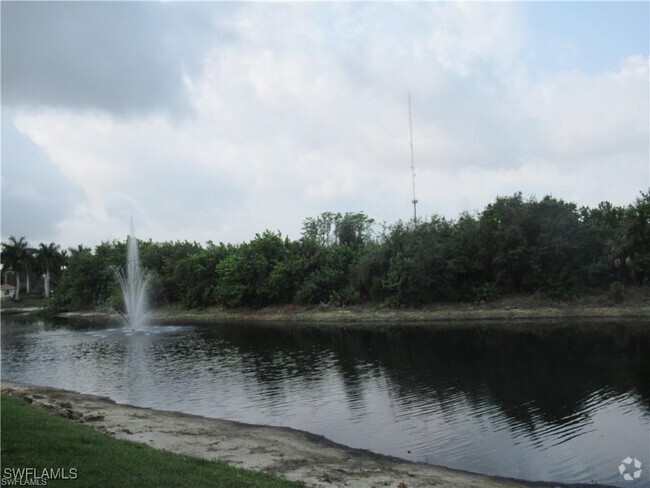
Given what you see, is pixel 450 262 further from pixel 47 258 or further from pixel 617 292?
pixel 47 258

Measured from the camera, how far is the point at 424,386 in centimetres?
2570

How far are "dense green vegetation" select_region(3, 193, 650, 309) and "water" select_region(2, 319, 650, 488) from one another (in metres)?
15.3

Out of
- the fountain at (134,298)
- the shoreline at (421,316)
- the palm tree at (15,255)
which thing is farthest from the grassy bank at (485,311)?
the palm tree at (15,255)

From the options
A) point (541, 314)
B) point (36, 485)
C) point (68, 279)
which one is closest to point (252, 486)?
point (36, 485)

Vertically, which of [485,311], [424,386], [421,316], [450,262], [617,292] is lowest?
[424,386]

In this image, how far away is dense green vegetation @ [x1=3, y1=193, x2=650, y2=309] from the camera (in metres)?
60.2

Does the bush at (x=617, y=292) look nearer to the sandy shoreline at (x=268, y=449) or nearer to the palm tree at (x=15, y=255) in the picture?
the sandy shoreline at (x=268, y=449)

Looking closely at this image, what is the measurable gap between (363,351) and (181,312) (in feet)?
174

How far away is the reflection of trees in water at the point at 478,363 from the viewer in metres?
22.7

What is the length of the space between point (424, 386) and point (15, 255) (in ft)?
445

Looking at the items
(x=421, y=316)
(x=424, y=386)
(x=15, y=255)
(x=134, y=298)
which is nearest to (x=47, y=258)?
(x=15, y=255)

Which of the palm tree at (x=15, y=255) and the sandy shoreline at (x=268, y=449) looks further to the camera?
the palm tree at (x=15, y=255)

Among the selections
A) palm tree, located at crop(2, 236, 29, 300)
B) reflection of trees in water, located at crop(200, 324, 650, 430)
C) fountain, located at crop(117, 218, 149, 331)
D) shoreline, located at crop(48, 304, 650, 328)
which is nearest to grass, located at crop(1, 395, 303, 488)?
reflection of trees in water, located at crop(200, 324, 650, 430)

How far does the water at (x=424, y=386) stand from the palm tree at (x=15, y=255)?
96.5 metres
